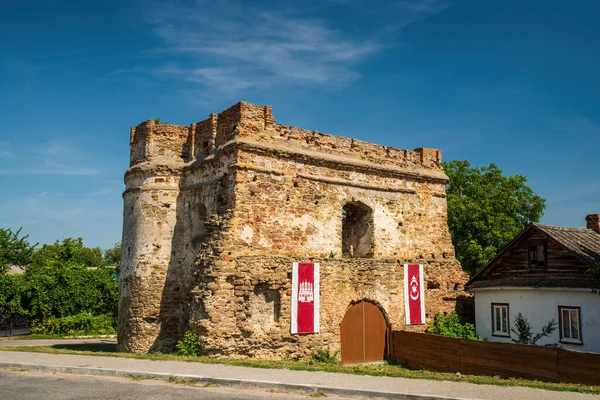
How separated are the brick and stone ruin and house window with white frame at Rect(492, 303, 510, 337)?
1.87 metres

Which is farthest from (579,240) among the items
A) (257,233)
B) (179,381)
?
(179,381)

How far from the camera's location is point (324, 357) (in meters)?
17.0

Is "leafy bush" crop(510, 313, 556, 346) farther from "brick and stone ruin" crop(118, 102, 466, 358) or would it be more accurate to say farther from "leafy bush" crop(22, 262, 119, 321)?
"leafy bush" crop(22, 262, 119, 321)

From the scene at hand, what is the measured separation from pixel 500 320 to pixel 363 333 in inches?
209

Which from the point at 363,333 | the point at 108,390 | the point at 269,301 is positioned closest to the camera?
the point at 108,390

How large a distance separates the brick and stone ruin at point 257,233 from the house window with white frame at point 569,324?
462 cm

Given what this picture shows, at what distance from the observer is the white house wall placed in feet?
52.9

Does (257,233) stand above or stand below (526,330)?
above

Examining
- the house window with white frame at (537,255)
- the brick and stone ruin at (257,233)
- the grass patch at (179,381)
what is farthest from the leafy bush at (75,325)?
the house window with white frame at (537,255)

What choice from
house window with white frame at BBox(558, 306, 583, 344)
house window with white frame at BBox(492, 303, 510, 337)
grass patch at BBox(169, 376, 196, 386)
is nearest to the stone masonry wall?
grass patch at BBox(169, 376, 196, 386)

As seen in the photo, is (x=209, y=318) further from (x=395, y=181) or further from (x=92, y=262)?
(x=92, y=262)

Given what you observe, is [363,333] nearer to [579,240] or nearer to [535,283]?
[535,283]

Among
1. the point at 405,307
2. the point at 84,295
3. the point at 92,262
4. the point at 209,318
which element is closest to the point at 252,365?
the point at 209,318

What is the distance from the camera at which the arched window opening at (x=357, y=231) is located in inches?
771
